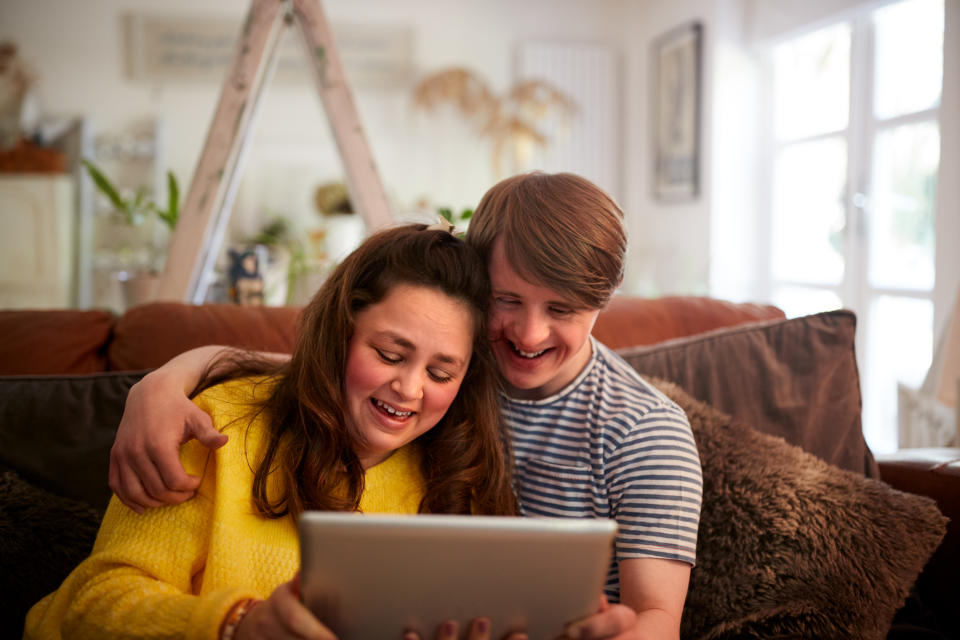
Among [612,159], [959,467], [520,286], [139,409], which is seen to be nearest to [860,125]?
[612,159]

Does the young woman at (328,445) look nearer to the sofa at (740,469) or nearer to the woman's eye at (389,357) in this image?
the woman's eye at (389,357)

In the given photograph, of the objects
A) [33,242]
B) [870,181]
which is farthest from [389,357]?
[33,242]

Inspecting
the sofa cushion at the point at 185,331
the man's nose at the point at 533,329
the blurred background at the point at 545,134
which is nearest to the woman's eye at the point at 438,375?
the man's nose at the point at 533,329

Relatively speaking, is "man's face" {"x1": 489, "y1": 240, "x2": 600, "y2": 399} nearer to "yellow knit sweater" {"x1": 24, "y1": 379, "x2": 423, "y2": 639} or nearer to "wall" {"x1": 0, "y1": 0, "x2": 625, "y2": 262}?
"yellow knit sweater" {"x1": 24, "y1": 379, "x2": 423, "y2": 639}

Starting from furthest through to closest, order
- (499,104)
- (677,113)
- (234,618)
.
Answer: (499,104), (677,113), (234,618)

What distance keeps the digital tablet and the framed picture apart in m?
4.09

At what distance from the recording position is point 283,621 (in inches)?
31.4

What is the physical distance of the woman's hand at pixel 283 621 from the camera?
2.57 ft

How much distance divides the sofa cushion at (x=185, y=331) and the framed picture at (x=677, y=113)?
3466mm

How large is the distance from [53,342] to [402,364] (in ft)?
2.65

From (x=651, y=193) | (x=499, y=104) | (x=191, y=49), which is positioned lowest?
(x=651, y=193)

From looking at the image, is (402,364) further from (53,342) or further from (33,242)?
(33,242)

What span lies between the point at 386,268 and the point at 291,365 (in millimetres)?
196

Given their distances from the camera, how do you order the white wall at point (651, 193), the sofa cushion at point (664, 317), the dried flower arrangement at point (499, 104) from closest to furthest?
the sofa cushion at point (664, 317), the white wall at point (651, 193), the dried flower arrangement at point (499, 104)
